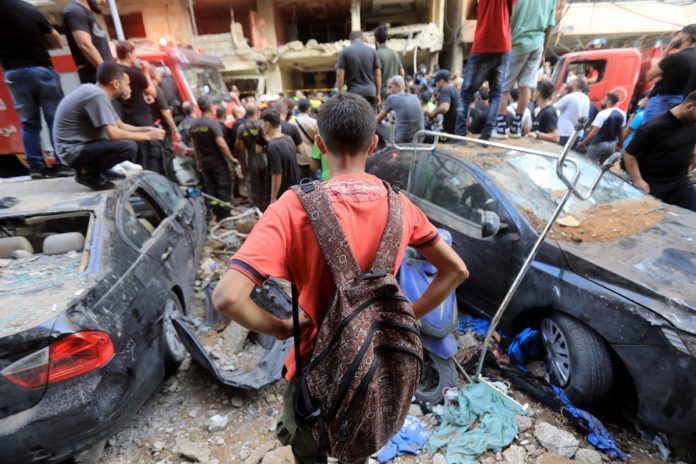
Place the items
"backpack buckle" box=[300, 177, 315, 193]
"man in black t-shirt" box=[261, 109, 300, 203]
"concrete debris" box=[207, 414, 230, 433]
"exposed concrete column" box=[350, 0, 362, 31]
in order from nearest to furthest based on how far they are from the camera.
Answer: "backpack buckle" box=[300, 177, 315, 193] → "concrete debris" box=[207, 414, 230, 433] → "man in black t-shirt" box=[261, 109, 300, 203] → "exposed concrete column" box=[350, 0, 362, 31]

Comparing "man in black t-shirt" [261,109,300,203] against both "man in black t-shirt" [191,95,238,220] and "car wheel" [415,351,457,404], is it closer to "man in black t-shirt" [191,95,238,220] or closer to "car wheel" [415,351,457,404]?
"man in black t-shirt" [191,95,238,220]

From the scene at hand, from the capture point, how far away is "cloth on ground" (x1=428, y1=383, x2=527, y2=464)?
7.18 ft

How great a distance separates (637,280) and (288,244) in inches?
88.1

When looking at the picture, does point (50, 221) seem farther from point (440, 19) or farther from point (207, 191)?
point (440, 19)

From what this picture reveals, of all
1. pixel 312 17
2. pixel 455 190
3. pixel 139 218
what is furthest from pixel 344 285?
pixel 312 17

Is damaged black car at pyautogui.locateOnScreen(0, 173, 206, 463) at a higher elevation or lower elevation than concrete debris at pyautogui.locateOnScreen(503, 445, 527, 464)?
higher

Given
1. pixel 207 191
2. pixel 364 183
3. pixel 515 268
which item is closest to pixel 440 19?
pixel 207 191

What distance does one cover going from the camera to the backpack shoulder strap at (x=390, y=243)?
1093mm

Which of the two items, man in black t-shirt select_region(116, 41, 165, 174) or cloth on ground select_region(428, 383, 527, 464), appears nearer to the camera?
cloth on ground select_region(428, 383, 527, 464)

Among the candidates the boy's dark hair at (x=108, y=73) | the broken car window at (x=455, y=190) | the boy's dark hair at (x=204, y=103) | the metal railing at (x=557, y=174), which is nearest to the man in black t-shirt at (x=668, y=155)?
the metal railing at (x=557, y=174)

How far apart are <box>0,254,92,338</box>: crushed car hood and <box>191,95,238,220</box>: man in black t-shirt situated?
364cm

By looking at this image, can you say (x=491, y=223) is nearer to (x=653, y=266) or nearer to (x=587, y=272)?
(x=587, y=272)

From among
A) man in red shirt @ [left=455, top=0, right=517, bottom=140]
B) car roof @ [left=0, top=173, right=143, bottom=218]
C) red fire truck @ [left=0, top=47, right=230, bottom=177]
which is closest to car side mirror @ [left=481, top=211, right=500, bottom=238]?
man in red shirt @ [left=455, top=0, right=517, bottom=140]

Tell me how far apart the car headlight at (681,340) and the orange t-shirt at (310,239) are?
1770 millimetres
